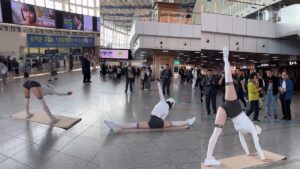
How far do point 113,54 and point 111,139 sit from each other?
1160mm

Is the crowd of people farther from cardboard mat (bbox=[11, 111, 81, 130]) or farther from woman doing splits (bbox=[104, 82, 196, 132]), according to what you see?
cardboard mat (bbox=[11, 111, 81, 130])

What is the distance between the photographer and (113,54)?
3.91 meters

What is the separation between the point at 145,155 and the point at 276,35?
6.90ft

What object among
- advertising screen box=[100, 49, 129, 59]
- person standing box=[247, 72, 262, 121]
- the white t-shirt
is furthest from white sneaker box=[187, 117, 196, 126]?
person standing box=[247, 72, 262, 121]

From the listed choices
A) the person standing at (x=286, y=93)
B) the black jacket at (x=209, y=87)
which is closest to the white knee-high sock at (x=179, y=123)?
the black jacket at (x=209, y=87)

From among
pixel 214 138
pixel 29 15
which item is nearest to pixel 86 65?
pixel 214 138

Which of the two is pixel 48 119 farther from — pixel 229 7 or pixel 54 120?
pixel 229 7

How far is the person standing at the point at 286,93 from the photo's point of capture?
6637mm

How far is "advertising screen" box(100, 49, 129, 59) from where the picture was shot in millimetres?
3700

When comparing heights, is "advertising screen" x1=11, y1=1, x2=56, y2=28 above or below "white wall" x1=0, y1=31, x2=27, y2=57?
above

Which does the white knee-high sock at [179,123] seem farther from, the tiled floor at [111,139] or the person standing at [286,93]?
the person standing at [286,93]

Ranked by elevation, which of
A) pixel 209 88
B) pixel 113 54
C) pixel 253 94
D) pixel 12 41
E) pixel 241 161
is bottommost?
pixel 241 161

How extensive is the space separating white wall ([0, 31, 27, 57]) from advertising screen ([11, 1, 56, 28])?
0.93 meters

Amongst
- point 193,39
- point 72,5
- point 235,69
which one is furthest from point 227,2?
point 72,5
